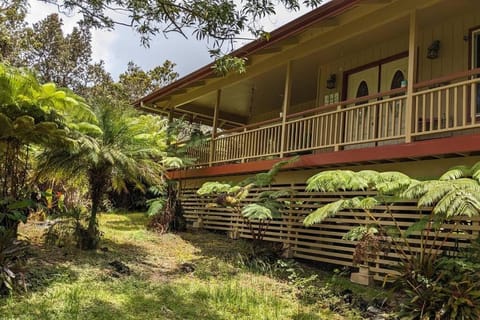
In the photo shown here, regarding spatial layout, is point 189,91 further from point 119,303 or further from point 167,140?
point 119,303

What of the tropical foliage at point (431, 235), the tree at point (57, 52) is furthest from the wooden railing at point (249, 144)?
the tree at point (57, 52)

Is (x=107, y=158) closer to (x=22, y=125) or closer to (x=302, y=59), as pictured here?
(x=22, y=125)

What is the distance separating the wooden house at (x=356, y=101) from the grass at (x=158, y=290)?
1480mm

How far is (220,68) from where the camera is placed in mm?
4609

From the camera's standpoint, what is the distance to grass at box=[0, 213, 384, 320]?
490 centimetres

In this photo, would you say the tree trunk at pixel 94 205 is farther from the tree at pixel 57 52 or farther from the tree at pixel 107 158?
the tree at pixel 57 52

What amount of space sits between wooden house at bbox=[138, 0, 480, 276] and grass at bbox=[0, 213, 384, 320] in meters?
1.48

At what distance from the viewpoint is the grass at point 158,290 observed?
16.1ft

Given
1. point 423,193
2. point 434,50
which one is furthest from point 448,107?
point 434,50

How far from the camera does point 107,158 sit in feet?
23.7

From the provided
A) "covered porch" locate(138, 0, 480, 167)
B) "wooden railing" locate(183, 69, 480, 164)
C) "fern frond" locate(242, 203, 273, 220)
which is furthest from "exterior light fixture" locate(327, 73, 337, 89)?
"fern frond" locate(242, 203, 273, 220)

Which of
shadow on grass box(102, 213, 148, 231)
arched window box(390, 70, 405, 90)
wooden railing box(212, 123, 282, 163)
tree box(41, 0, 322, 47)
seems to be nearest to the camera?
tree box(41, 0, 322, 47)

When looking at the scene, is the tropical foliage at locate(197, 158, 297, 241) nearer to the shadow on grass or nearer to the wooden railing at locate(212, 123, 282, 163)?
the wooden railing at locate(212, 123, 282, 163)

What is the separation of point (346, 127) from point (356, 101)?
128 cm
